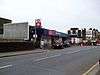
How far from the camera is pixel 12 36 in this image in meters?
52.4

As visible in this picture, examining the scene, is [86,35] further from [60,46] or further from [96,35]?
[60,46]

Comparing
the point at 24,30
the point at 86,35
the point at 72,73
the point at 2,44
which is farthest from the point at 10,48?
the point at 86,35

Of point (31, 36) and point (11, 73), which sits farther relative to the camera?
point (31, 36)

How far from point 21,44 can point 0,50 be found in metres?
7.01

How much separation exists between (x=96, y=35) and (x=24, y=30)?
4097 inches

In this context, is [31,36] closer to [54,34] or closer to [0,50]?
[54,34]

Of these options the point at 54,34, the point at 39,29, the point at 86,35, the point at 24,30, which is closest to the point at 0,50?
the point at 24,30

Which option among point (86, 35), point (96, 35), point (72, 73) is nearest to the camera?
point (72, 73)

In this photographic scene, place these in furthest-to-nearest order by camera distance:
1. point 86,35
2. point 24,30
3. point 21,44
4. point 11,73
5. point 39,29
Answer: point 86,35, point 39,29, point 24,30, point 21,44, point 11,73

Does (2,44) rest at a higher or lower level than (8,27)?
lower

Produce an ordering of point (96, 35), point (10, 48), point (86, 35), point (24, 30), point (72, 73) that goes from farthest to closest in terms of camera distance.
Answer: point (96, 35)
point (86, 35)
point (24, 30)
point (10, 48)
point (72, 73)

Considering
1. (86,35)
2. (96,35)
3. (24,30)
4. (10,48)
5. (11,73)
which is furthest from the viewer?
(96,35)

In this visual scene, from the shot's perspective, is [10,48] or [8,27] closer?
[10,48]

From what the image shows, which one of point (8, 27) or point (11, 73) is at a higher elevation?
point (8, 27)
